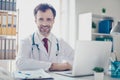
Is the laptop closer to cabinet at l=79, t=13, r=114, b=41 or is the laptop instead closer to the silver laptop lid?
the silver laptop lid

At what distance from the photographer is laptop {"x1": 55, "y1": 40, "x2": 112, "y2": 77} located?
5.24 feet

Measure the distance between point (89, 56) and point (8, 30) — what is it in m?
2.10

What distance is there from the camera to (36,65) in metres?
2.09

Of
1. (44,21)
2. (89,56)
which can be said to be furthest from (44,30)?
(89,56)

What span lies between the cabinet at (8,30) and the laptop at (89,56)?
79.7 inches

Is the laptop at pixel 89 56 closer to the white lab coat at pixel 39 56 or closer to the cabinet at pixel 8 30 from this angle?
the white lab coat at pixel 39 56

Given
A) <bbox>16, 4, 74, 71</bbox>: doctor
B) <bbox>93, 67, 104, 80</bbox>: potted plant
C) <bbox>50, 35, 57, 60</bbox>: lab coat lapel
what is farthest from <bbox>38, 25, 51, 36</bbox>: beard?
<bbox>93, 67, 104, 80</bbox>: potted plant

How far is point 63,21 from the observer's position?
14.0 ft

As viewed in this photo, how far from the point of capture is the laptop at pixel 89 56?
1.60 meters

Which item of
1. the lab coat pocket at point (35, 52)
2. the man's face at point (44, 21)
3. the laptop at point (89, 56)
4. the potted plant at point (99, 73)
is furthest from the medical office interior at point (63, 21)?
the potted plant at point (99, 73)

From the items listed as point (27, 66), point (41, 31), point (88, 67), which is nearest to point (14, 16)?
point (41, 31)

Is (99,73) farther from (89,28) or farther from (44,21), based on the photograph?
(89,28)

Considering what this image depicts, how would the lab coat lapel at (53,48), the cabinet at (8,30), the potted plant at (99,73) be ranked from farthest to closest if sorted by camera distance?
the cabinet at (8,30)
the lab coat lapel at (53,48)
the potted plant at (99,73)

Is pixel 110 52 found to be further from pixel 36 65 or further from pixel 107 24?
pixel 107 24
